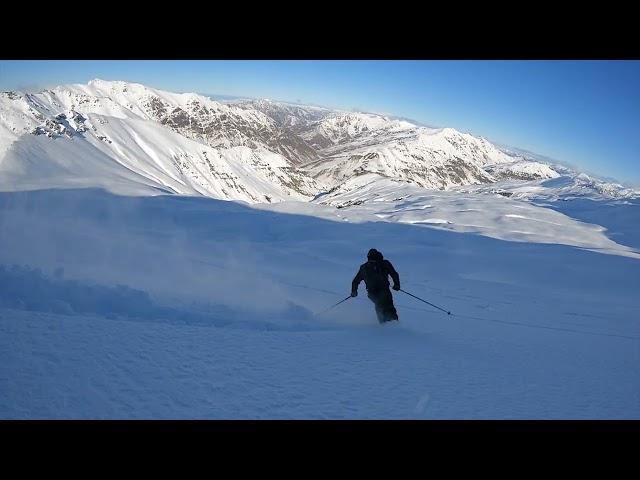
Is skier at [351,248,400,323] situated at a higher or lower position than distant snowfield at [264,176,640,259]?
lower

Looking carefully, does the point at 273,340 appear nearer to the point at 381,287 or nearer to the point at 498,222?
the point at 381,287

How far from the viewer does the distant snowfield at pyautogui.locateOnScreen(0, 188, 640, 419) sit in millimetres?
4445

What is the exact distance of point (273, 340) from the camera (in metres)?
6.37

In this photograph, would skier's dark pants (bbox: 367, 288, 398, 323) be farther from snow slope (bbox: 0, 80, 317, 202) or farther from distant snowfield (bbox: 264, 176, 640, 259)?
snow slope (bbox: 0, 80, 317, 202)

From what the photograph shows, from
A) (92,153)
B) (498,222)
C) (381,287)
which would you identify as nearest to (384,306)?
(381,287)

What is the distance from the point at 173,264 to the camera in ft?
42.8

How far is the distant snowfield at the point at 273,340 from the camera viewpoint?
4445 mm

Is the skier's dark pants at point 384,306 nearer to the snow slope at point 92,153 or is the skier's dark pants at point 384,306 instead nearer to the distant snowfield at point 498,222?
the distant snowfield at point 498,222

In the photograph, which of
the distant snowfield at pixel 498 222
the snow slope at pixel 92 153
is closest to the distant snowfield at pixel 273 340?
the distant snowfield at pixel 498 222

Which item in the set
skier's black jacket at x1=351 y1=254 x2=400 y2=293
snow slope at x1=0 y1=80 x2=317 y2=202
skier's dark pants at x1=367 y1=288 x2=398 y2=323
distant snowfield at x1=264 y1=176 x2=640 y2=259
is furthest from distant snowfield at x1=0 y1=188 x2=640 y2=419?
snow slope at x1=0 y1=80 x2=317 y2=202

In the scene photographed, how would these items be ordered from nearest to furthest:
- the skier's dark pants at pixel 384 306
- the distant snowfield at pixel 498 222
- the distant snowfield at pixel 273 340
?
the distant snowfield at pixel 273 340 → the skier's dark pants at pixel 384 306 → the distant snowfield at pixel 498 222
